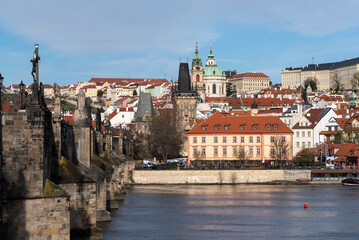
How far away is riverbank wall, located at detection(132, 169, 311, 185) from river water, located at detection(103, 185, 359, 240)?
8.22 metres

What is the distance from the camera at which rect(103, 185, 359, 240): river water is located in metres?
44.4

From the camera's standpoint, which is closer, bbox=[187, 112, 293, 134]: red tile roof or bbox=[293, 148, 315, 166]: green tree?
bbox=[293, 148, 315, 166]: green tree

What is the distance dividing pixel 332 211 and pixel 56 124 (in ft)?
101

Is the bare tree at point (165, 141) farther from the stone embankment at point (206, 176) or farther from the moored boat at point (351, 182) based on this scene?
the moored boat at point (351, 182)

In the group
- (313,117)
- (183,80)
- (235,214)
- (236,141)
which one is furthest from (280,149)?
(183,80)

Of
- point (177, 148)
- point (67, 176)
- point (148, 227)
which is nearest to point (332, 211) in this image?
point (148, 227)

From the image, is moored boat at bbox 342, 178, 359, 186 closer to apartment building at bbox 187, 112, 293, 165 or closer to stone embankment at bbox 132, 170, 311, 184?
stone embankment at bbox 132, 170, 311, 184

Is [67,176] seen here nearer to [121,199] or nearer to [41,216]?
[41,216]

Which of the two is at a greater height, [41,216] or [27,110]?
[27,110]

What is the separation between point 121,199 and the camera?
65.8m

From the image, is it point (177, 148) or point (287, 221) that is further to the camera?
point (177, 148)

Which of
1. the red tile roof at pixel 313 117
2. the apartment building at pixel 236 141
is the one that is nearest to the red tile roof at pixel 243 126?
the apartment building at pixel 236 141

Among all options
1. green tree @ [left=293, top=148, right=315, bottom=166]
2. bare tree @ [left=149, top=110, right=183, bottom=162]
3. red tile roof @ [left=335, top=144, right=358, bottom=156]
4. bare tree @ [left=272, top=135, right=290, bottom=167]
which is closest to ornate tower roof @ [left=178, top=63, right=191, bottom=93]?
bare tree @ [left=149, top=110, right=183, bottom=162]

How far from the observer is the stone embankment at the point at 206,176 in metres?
90.8
